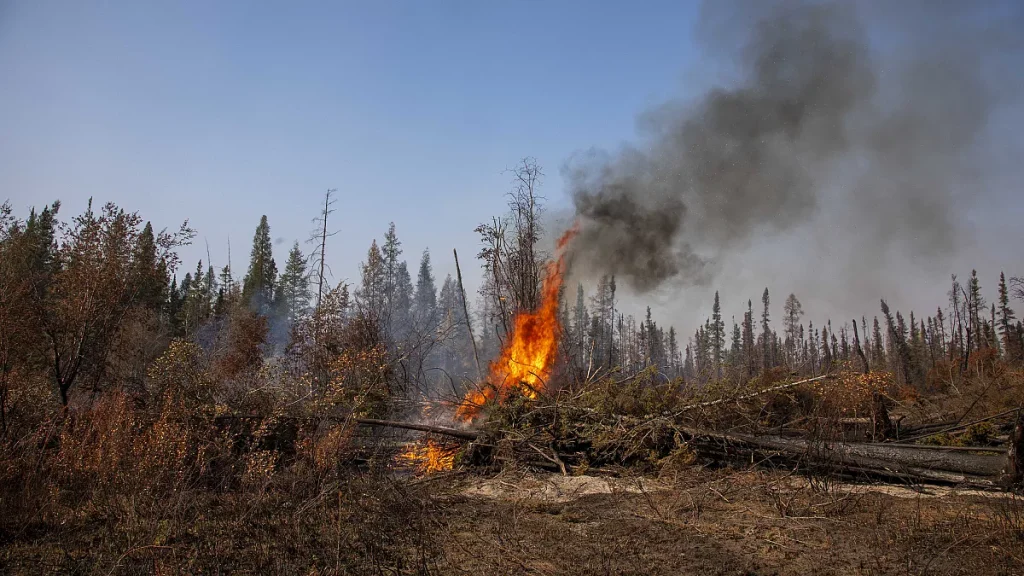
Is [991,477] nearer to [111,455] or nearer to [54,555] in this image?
[54,555]

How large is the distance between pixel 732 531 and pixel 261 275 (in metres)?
50.2

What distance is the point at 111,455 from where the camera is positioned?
7328mm

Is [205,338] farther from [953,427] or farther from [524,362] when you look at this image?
[953,427]

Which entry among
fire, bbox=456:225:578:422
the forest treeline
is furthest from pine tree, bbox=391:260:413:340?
fire, bbox=456:225:578:422

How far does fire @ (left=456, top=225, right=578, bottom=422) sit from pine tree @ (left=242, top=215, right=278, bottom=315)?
35.6 m

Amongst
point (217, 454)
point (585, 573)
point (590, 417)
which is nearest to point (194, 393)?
point (217, 454)

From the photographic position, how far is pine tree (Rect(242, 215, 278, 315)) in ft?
154

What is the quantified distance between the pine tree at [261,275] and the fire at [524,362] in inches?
1402

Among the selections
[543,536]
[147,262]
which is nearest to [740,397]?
[543,536]

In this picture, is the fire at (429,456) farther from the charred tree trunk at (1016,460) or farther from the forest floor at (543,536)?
the charred tree trunk at (1016,460)

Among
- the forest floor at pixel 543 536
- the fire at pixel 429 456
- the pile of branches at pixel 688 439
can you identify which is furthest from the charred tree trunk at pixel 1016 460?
the fire at pixel 429 456

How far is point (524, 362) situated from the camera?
14.1 meters

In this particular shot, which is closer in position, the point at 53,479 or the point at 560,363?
the point at 53,479

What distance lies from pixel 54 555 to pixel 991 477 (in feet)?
40.2
